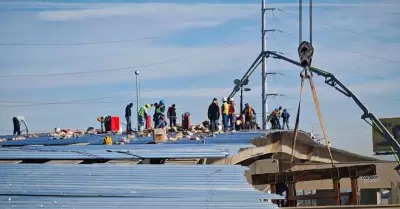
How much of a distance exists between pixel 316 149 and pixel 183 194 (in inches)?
1280

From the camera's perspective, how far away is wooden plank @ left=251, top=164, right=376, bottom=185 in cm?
2098

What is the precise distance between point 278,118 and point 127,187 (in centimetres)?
3684

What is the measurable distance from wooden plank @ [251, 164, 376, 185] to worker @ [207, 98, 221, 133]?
47.1 ft

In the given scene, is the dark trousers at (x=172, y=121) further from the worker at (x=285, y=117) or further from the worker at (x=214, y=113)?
the worker at (x=285, y=117)

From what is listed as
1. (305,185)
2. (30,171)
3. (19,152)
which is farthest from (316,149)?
(30,171)

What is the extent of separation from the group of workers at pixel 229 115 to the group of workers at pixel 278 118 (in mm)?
5055

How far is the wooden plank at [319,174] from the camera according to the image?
68.8ft

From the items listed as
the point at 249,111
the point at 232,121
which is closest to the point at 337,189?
the point at 232,121

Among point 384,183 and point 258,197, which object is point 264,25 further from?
point 258,197

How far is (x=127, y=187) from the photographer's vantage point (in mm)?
14680

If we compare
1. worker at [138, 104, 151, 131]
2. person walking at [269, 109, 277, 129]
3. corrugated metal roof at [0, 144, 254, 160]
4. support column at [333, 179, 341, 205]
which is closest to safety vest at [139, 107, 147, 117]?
worker at [138, 104, 151, 131]

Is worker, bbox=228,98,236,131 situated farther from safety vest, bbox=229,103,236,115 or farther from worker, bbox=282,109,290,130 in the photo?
worker, bbox=282,109,290,130

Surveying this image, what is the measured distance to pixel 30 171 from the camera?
54.4 ft

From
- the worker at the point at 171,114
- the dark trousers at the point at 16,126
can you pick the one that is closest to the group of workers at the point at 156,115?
the worker at the point at 171,114
